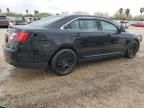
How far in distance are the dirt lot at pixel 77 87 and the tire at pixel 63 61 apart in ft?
0.55

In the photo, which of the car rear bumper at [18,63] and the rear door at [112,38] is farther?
the rear door at [112,38]

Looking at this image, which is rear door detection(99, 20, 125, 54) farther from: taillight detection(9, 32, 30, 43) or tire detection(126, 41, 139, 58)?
taillight detection(9, 32, 30, 43)

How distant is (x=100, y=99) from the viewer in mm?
3672

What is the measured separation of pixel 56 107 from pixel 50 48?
1571 mm

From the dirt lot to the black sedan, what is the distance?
1.28 ft

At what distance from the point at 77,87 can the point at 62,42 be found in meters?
1.15

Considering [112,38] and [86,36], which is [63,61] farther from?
[112,38]

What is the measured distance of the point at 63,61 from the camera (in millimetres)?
4902

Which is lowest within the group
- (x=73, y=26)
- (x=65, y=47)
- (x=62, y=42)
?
(x=65, y=47)

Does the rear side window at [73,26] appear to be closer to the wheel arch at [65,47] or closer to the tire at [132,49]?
the wheel arch at [65,47]

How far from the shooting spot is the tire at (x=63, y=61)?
186 inches

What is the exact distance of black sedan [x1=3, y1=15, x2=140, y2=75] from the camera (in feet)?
14.2

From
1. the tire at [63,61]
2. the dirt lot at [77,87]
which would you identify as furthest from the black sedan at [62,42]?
the dirt lot at [77,87]

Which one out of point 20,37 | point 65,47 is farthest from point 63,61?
point 20,37
